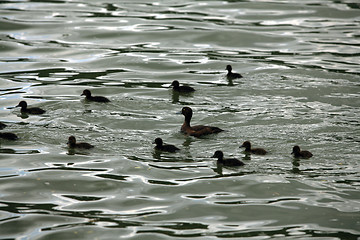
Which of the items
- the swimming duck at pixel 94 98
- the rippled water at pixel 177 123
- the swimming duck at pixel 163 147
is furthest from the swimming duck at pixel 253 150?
the swimming duck at pixel 94 98

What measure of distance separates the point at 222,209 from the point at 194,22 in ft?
49.7

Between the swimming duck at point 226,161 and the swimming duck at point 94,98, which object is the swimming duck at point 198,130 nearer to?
the swimming duck at point 226,161

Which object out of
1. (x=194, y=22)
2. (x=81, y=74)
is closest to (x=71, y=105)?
(x=81, y=74)

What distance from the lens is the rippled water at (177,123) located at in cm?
1036

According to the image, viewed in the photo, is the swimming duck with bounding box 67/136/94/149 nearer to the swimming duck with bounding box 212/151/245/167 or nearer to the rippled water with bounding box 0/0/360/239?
the rippled water with bounding box 0/0/360/239

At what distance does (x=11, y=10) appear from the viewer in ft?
85.5

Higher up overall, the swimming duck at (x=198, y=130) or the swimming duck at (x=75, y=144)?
the swimming duck at (x=198, y=130)

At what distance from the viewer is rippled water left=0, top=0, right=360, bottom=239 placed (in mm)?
10359

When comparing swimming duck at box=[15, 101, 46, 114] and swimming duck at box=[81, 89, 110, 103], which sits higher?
swimming duck at box=[81, 89, 110, 103]

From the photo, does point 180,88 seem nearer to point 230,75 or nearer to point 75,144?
point 230,75

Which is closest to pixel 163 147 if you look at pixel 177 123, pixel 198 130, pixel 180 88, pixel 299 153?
pixel 198 130

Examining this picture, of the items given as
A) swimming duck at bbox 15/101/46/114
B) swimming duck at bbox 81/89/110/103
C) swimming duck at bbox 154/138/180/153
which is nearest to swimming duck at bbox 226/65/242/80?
swimming duck at bbox 81/89/110/103

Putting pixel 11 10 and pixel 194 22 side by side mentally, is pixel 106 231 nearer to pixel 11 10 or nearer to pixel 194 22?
pixel 194 22

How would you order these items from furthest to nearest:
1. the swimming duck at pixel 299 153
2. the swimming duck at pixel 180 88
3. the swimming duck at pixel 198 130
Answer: the swimming duck at pixel 180 88 → the swimming duck at pixel 198 130 → the swimming duck at pixel 299 153
